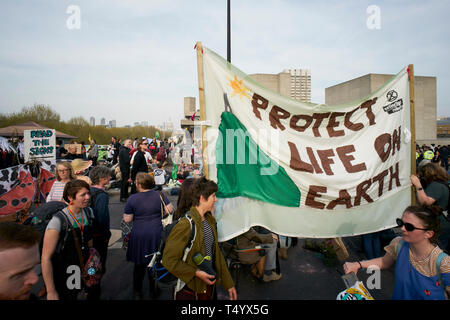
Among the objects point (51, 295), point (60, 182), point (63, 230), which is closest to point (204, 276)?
point (51, 295)

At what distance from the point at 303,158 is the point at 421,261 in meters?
1.55

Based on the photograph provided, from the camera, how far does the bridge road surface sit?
332 centimetres

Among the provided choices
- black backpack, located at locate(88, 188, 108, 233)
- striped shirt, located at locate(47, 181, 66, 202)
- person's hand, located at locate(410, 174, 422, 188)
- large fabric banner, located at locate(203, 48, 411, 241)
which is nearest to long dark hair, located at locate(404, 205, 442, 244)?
large fabric banner, located at locate(203, 48, 411, 241)

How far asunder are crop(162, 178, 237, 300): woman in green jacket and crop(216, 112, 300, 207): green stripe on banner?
0.53 m

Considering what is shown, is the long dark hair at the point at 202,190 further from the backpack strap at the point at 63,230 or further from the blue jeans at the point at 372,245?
the blue jeans at the point at 372,245

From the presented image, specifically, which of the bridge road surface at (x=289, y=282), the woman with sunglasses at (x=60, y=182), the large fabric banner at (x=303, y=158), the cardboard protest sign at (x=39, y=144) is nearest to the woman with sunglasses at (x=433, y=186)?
the large fabric banner at (x=303, y=158)

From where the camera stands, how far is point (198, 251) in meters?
2.08

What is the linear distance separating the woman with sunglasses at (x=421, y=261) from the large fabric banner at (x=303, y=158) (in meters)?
1.06

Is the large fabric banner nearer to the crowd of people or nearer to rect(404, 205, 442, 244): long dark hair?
the crowd of people

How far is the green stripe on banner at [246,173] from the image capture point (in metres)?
2.82

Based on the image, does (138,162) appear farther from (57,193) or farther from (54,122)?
(54,122)

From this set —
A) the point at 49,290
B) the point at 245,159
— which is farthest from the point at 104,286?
the point at 245,159
